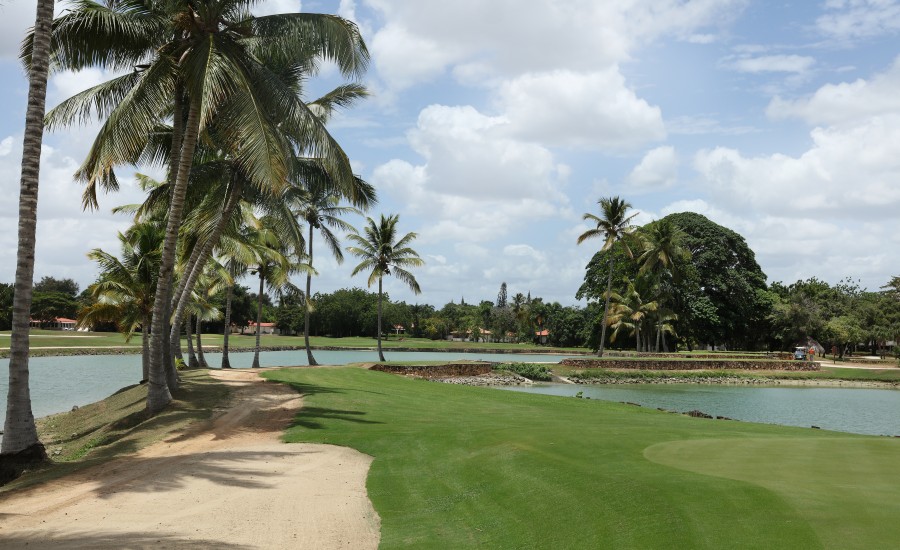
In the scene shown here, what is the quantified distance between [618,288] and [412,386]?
51527 millimetres

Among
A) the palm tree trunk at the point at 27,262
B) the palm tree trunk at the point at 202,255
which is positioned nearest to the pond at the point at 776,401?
the palm tree trunk at the point at 202,255

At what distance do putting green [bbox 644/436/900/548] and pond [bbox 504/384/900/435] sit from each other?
17.2 m

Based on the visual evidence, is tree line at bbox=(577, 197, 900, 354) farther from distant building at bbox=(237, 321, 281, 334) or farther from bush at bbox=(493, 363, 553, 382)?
distant building at bbox=(237, 321, 281, 334)

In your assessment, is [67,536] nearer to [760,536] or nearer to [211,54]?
[760,536]

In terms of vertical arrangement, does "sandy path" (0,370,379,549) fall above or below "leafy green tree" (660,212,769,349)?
below

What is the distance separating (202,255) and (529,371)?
2931 centimetres

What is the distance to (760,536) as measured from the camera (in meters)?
6.79

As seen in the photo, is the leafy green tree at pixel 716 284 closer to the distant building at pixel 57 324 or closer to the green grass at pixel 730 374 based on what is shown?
the green grass at pixel 730 374

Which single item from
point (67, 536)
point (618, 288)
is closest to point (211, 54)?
point (67, 536)

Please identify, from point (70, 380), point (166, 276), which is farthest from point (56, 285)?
point (166, 276)

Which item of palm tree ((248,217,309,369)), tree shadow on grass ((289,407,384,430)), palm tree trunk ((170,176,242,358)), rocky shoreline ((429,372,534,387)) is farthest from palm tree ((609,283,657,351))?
tree shadow on grass ((289,407,384,430))

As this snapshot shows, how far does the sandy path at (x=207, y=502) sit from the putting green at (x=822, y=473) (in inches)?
198

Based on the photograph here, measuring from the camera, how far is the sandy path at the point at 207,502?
8.76 meters

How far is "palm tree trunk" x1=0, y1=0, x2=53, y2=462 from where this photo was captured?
13.6 m
